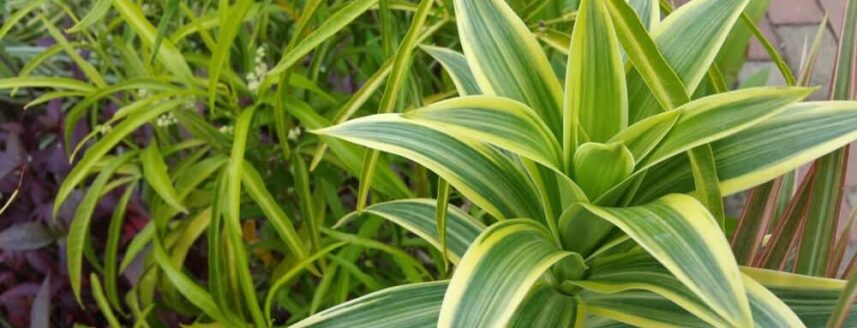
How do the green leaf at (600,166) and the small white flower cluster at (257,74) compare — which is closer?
the green leaf at (600,166)

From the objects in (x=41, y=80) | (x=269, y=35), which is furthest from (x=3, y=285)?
(x=269, y=35)

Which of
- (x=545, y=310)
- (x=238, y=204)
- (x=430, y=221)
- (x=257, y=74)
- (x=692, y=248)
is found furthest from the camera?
(x=257, y=74)

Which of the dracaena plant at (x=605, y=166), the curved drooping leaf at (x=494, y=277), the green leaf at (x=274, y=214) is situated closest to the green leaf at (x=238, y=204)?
the green leaf at (x=274, y=214)

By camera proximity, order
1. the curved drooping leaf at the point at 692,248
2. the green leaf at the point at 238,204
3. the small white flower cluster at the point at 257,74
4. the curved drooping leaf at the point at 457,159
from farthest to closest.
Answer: the small white flower cluster at the point at 257,74 → the green leaf at the point at 238,204 → the curved drooping leaf at the point at 457,159 → the curved drooping leaf at the point at 692,248

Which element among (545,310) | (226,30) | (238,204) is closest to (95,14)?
(226,30)

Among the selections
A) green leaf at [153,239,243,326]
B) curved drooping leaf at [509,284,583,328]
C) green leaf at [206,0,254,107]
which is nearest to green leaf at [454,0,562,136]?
curved drooping leaf at [509,284,583,328]

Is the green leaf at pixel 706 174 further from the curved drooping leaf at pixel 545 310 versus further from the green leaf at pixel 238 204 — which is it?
the green leaf at pixel 238 204

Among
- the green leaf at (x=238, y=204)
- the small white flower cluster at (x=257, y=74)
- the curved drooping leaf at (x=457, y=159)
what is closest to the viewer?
the curved drooping leaf at (x=457, y=159)

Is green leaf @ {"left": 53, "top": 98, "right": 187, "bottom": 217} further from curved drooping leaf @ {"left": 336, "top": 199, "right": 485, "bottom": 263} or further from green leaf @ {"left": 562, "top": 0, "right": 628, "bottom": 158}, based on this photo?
green leaf @ {"left": 562, "top": 0, "right": 628, "bottom": 158}

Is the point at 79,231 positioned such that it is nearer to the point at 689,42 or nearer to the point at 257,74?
the point at 257,74
